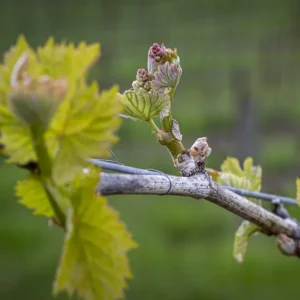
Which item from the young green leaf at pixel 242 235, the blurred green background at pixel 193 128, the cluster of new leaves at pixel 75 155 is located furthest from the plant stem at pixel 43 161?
the young green leaf at pixel 242 235

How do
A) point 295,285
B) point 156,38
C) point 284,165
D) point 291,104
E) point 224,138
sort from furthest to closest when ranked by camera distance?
1. point 156,38
2. point 291,104
3. point 224,138
4. point 284,165
5. point 295,285

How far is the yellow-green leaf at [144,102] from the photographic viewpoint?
61cm

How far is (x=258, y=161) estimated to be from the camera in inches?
197

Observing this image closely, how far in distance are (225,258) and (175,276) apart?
0.36m

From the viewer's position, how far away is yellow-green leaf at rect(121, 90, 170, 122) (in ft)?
2.01

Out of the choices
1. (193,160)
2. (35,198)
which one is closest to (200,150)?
(193,160)

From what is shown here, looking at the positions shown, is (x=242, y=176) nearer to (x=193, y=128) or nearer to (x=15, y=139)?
(x=15, y=139)

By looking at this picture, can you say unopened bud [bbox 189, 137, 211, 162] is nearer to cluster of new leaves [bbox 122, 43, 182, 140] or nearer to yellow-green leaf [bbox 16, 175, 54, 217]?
cluster of new leaves [bbox 122, 43, 182, 140]

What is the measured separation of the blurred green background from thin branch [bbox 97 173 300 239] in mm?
186

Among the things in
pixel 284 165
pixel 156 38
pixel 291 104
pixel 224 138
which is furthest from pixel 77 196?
pixel 156 38

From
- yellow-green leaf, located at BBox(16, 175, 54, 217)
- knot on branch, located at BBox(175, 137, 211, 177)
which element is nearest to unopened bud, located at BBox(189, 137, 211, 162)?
knot on branch, located at BBox(175, 137, 211, 177)

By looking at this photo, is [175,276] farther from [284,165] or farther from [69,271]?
[69,271]

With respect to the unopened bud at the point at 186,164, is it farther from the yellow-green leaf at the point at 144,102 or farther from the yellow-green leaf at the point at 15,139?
the yellow-green leaf at the point at 15,139

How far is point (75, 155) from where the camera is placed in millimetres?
401
